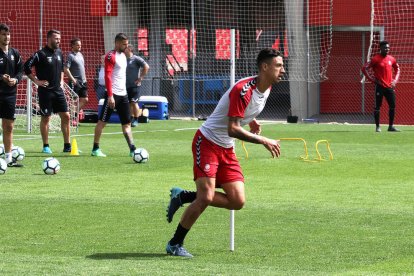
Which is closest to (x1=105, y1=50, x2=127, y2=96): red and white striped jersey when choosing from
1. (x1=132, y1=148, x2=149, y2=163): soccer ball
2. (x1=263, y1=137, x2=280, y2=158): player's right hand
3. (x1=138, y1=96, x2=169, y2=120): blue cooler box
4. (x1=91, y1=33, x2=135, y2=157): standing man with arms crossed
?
(x1=91, y1=33, x2=135, y2=157): standing man with arms crossed

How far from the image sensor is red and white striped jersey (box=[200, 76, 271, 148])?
9258 millimetres

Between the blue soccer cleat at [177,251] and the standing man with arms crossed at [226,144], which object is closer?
the standing man with arms crossed at [226,144]

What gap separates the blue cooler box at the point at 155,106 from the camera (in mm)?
32281

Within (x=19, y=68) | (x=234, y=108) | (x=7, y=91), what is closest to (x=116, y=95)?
(x=19, y=68)

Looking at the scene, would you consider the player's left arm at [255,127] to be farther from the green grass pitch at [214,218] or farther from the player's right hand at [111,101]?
the player's right hand at [111,101]

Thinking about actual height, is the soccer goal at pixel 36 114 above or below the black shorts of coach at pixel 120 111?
below

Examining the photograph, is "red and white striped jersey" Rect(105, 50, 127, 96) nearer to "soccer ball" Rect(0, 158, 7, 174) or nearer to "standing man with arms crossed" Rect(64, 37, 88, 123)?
"soccer ball" Rect(0, 158, 7, 174)

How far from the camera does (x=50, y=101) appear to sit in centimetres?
1992

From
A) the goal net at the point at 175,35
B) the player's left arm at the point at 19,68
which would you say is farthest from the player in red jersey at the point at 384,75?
the player's left arm at the point at 19,68

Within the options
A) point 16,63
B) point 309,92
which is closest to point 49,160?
point 16,63

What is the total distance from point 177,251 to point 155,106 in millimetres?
22956

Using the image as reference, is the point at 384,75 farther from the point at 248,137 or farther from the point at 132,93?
the point at 248,137

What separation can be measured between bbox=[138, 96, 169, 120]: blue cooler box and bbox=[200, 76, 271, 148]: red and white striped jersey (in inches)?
887

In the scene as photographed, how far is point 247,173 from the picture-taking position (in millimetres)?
16891
